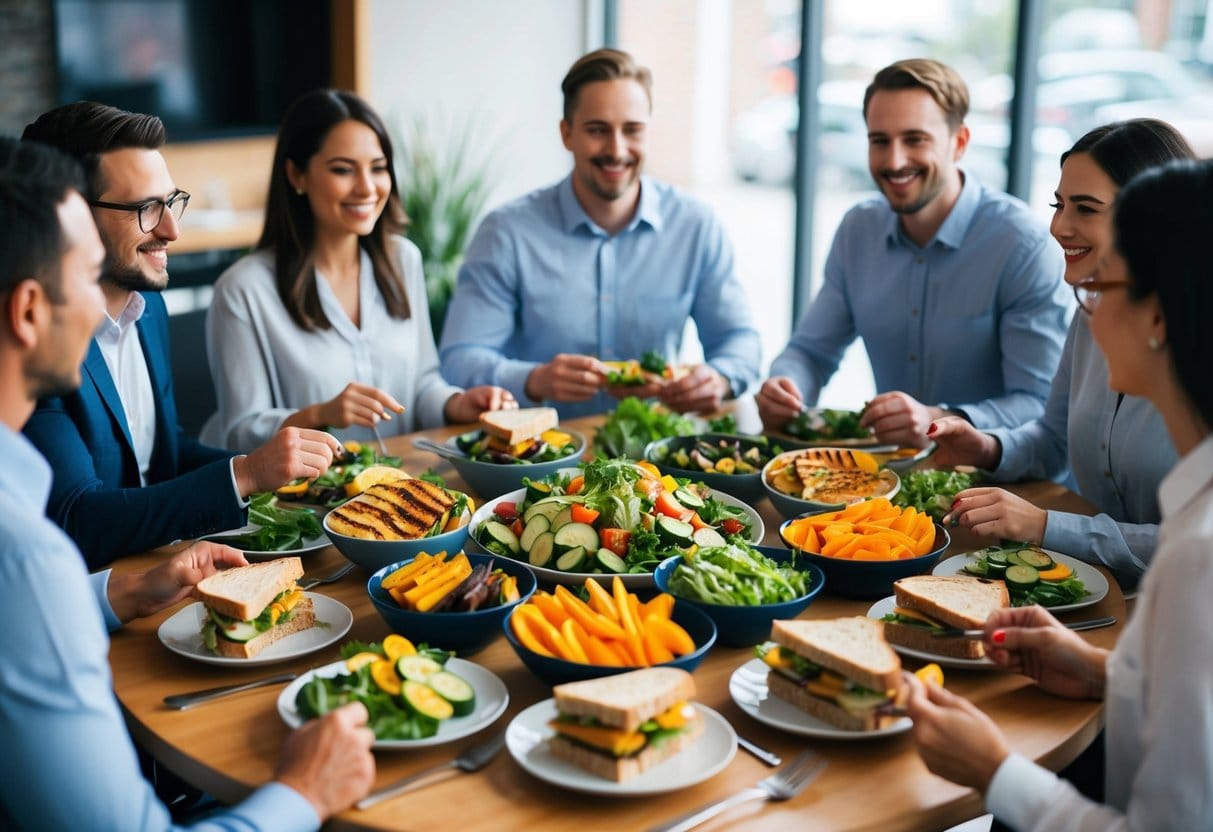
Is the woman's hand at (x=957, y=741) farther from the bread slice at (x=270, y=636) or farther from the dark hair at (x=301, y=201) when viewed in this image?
the dark hair at (x=301, y=201)

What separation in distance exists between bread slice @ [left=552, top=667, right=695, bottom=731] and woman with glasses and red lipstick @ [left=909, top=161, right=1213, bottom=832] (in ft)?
1.07

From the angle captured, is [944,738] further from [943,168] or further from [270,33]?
[270,33]

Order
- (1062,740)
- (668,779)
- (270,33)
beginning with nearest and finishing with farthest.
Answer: (668,779)
(1062,740)
(270,33)

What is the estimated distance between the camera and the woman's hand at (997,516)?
2.25 m

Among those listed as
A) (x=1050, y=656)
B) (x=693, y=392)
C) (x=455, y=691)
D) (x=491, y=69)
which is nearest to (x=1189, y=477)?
(x=1050, y=656)

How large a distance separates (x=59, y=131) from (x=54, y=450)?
0.71 meters

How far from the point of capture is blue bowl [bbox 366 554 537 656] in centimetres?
182

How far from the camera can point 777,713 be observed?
5.58 ft

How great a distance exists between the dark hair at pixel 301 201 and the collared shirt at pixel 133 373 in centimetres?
65

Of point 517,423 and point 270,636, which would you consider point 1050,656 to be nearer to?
point 270,636

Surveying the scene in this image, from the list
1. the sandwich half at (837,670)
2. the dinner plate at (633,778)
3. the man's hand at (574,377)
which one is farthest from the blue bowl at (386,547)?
the man's hand at (574,377)

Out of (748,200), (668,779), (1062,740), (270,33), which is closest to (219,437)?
(668,779)

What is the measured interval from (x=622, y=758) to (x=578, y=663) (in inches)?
8.2

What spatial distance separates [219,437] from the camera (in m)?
3.37
